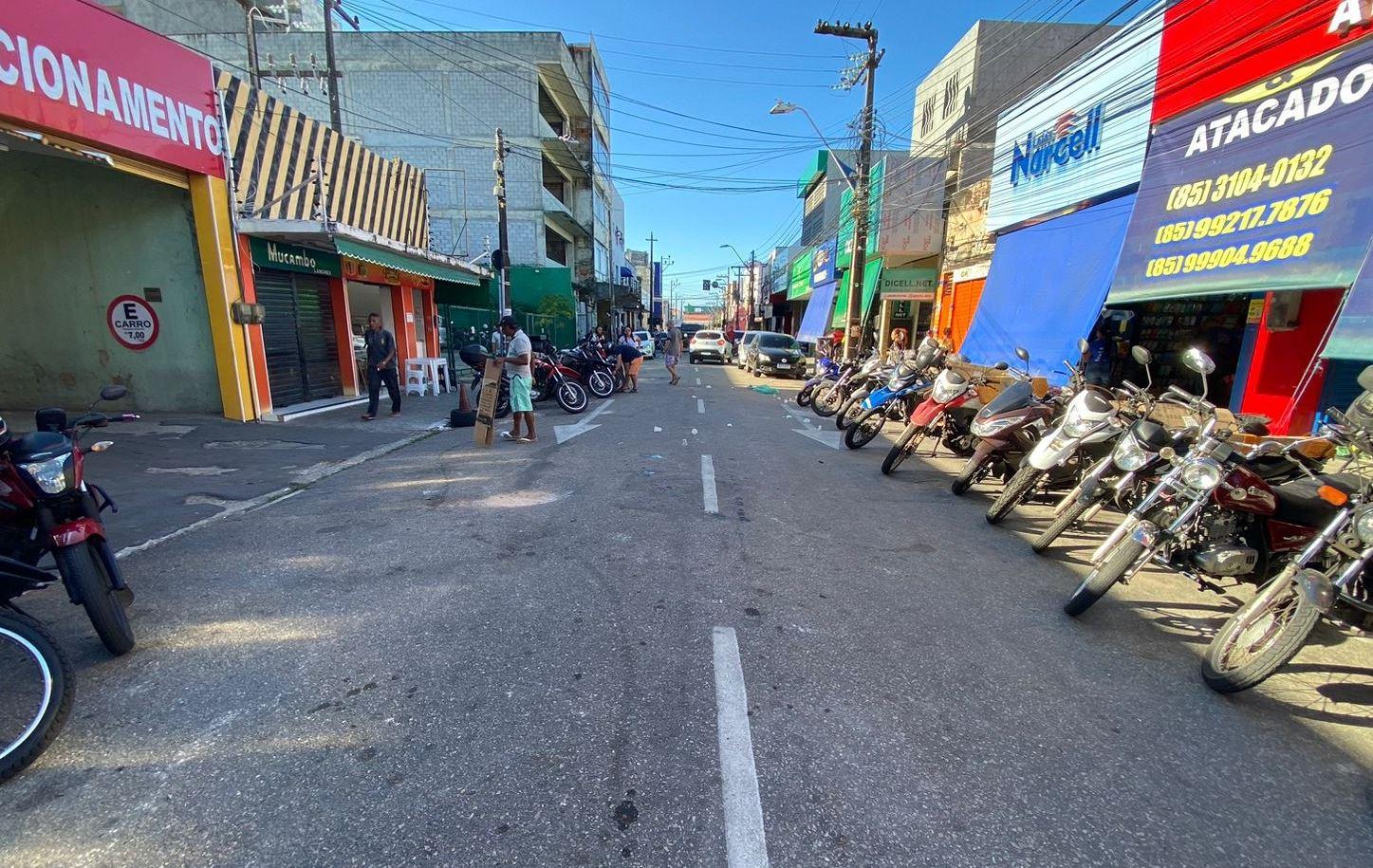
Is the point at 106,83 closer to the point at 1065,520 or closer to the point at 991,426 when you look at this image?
the point at 991,426

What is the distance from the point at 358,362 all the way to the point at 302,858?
42.5ft

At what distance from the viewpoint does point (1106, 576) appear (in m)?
3.47

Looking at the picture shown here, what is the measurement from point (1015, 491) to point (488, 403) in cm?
649

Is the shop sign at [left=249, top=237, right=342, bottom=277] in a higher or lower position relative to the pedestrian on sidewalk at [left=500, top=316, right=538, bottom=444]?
higher

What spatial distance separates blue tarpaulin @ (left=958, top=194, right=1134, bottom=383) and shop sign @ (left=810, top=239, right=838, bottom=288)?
15.2 m

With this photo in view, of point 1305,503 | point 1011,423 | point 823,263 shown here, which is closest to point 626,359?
point 1011,423

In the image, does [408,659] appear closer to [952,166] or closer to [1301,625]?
[1301,625]

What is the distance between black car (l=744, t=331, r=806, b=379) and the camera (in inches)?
819

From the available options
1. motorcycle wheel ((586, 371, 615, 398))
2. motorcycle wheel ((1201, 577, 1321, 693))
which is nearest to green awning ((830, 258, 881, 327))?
motorcycle wheel ((586, 371, 615, 398))

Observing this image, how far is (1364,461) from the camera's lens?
10.6ft

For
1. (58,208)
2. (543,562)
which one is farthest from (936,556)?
(58,208)

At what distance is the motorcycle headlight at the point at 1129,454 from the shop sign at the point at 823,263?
24.3m

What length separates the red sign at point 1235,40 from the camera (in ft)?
21.3

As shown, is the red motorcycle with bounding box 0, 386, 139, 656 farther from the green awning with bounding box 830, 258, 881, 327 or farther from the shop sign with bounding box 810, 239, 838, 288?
the shop sign with bounding box 810, 239, 838, 288
